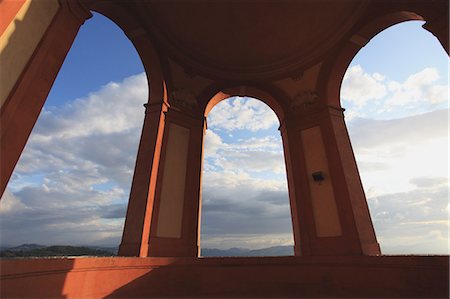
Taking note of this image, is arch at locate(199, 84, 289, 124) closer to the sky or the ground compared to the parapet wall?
closer to the sky

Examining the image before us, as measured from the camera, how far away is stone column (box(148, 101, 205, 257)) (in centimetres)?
677

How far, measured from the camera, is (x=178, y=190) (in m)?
7.47

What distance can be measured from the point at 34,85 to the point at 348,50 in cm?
812

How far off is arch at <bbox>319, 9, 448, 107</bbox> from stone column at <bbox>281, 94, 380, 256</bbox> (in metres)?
0.66

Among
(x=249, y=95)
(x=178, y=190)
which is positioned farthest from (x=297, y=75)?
(x=178, y=190)

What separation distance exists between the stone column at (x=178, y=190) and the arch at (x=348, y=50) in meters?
4.37

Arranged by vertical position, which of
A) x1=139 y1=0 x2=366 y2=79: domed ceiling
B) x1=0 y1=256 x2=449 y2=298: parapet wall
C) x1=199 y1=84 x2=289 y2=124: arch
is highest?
x1=139 y1=0 x2=366 y2=79: domed ceiling

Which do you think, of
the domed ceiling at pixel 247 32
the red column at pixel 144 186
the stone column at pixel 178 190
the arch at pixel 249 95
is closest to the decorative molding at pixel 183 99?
the stone column at pixel 178 190

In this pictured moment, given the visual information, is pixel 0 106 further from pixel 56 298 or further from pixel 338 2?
pixel 338 2

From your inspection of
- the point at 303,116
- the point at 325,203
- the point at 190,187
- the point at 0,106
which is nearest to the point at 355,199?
the point at 325,203

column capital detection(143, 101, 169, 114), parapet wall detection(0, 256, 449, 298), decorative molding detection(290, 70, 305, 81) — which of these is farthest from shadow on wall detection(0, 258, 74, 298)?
decorative molding detection(290, 70, 305, 81)

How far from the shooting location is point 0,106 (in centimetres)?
340

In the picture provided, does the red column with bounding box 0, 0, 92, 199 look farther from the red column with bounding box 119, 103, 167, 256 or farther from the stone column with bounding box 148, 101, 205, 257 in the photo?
the stone column with bounding box 148, 101, 205, 257

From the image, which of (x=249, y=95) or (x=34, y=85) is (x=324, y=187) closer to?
(x=249, y=95)
